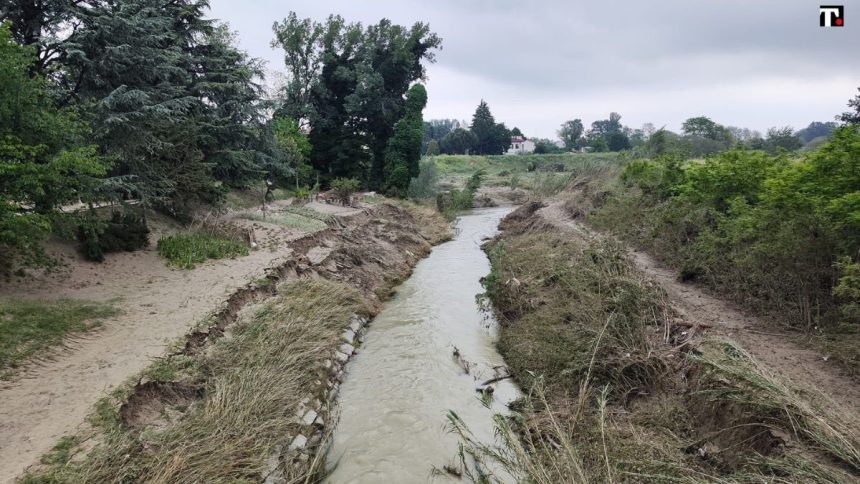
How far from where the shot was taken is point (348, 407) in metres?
7.77

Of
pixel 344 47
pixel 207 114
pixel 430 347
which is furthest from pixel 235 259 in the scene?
pixel 344 47

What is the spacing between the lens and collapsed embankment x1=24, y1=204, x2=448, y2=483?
4.89 metres

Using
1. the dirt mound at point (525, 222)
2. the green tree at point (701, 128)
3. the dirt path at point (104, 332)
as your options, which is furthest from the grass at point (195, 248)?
the green tree at point (701, 128)

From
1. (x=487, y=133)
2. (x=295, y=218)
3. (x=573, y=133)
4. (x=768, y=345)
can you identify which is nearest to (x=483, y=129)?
(x=487, y=133)

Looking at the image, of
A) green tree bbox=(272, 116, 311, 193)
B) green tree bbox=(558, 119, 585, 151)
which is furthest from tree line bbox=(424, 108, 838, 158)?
green tree bbox=(272, 116, 311, 193)

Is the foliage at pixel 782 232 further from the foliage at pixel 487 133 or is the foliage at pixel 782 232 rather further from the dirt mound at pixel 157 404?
the foliage at pixel 487 133

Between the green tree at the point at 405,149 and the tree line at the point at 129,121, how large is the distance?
92 mm

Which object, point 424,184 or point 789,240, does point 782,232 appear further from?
point 424,184

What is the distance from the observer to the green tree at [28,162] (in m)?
7.75

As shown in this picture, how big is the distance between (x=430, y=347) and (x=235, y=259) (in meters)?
7.29

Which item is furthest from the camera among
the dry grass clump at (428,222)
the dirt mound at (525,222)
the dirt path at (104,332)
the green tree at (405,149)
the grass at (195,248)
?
the green tree at (405,149)

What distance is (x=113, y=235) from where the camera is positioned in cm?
1217

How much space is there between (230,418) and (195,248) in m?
9.18

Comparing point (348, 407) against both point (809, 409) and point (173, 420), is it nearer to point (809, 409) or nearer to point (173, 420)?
point (173, 420)
